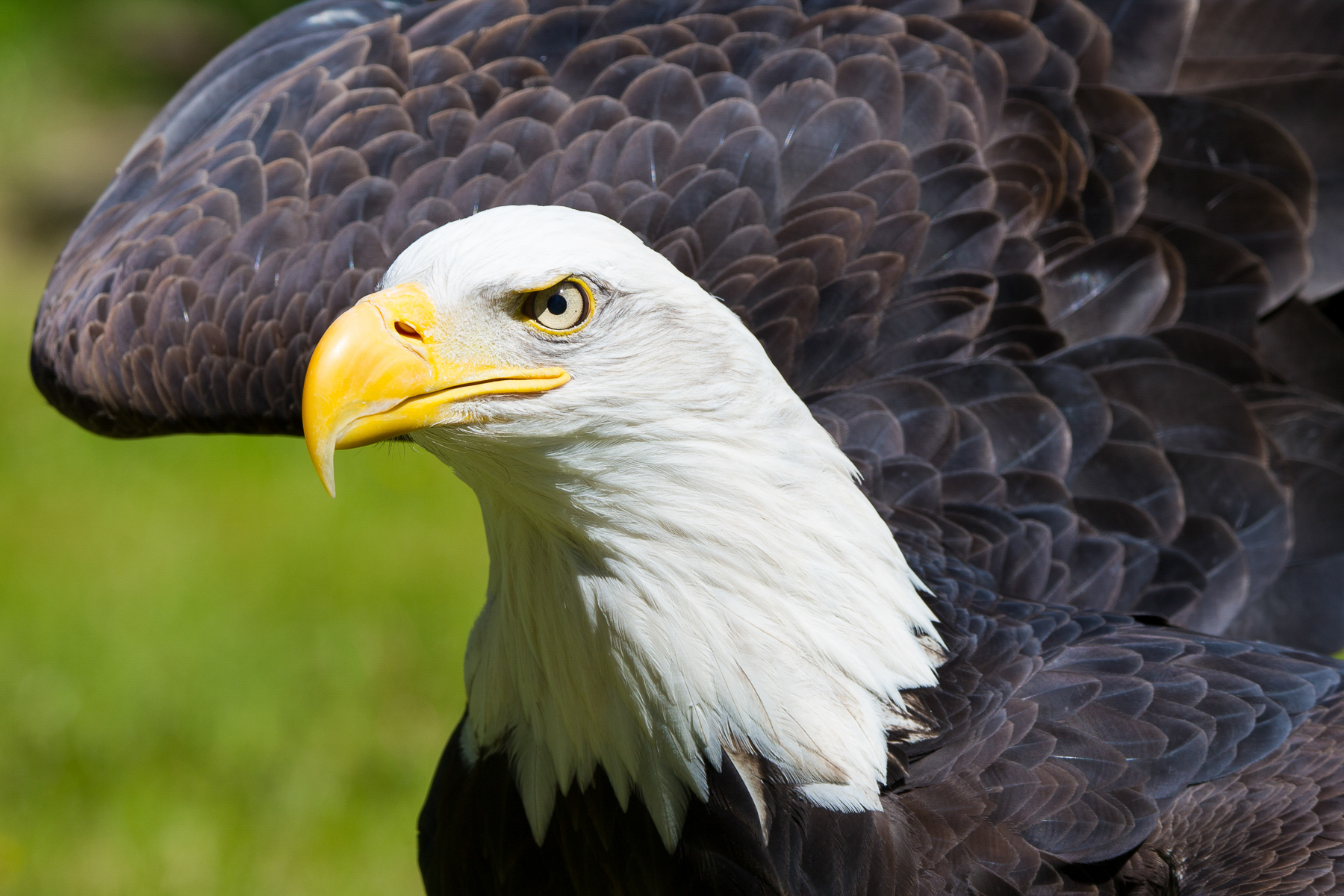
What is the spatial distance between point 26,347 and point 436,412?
8145mm

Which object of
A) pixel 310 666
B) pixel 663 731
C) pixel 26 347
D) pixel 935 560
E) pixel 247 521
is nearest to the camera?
pixel 663 731

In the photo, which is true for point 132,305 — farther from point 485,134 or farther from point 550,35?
point 550,35

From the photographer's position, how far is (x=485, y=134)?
405cm

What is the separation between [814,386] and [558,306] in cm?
151

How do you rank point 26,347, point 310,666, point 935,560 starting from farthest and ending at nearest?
point 26,347
point 310,666
point 935,560

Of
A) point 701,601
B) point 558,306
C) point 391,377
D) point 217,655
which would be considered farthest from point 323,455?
point 217,655

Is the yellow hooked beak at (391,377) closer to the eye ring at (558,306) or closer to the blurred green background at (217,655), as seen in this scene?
the eye ring at (558,306)

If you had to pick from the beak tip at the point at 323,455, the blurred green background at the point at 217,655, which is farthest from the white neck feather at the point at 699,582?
Result: the blurred green background at the point at 217,655

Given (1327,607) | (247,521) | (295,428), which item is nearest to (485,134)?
(295,428)

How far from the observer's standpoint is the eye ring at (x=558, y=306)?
8.21 feet

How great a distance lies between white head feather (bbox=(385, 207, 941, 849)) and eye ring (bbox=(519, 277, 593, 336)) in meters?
0.02

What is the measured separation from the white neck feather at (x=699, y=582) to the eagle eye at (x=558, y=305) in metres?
0.10

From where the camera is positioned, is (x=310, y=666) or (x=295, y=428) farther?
(x=310, y=666)

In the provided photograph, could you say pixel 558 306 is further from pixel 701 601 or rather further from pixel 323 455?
pixel 701 601
